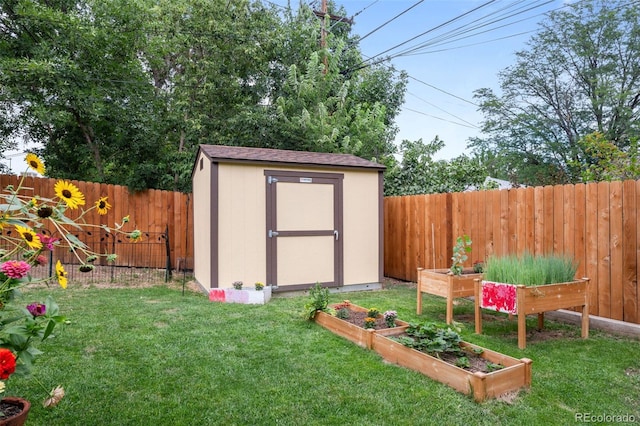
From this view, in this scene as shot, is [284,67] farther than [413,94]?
No

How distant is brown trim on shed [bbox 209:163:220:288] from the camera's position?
5645mm

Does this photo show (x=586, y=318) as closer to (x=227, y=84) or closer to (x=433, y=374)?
(x=433, y=374)

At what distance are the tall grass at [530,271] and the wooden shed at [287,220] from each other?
2865 mm

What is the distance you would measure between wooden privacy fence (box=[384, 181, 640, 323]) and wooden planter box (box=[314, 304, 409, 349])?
2.19 metres

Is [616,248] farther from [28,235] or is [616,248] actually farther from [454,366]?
[28,235]

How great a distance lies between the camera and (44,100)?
872cm

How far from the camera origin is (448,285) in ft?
14.1

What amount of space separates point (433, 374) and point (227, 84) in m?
10.4

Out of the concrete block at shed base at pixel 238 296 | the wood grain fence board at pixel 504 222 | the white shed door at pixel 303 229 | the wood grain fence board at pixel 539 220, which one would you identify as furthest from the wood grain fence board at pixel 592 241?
the concrete block at shed base at pixel 238 296

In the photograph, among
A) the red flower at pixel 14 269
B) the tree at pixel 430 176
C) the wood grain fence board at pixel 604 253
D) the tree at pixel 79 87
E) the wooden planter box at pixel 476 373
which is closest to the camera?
the red flower at pixel 14 269

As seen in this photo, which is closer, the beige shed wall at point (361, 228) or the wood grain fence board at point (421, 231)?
the beige shed wall at point (361, 228)

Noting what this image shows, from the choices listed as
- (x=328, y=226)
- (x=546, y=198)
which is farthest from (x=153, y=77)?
(x=546, y=198)

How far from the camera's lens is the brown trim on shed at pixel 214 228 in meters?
5.64

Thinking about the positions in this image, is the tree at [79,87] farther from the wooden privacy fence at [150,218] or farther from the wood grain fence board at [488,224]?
the wood grain fence board at [488,224]
